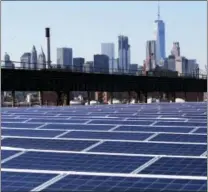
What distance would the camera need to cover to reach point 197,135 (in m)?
13.8

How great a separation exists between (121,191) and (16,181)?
199 centimetres

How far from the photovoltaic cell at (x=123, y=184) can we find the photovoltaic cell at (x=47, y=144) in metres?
3.09

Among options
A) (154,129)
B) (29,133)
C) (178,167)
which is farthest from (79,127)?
(178,167)

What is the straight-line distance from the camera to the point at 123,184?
8078mm

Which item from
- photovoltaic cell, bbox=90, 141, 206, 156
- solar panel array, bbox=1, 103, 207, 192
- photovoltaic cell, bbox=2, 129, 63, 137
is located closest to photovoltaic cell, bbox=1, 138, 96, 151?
solar panel array, bbox=1, 103, 207, 192

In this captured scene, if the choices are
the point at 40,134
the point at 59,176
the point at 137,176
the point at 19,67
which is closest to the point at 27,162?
the point at 59,176

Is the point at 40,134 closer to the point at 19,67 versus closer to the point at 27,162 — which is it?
the point at 27,162

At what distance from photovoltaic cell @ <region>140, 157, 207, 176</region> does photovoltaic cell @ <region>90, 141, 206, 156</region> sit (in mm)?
833

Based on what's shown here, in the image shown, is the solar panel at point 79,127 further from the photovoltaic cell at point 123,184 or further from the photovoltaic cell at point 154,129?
the photovoltaic cell at point 123,184

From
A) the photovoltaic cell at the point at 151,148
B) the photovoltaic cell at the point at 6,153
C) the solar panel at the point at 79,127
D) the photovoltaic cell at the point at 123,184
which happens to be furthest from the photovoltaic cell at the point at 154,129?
the photovoltaic cell at the point at 123,184

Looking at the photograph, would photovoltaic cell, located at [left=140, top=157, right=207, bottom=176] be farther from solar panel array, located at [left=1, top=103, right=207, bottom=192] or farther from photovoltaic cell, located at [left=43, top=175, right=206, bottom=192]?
photovoltaic cell, located at [left=43, top=175, right=206, bottom=192]

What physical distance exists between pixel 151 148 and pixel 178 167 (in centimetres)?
235

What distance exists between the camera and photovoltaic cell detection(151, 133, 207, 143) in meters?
12.8

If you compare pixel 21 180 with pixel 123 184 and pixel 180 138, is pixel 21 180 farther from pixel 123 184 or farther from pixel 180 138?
pixel 180 138
